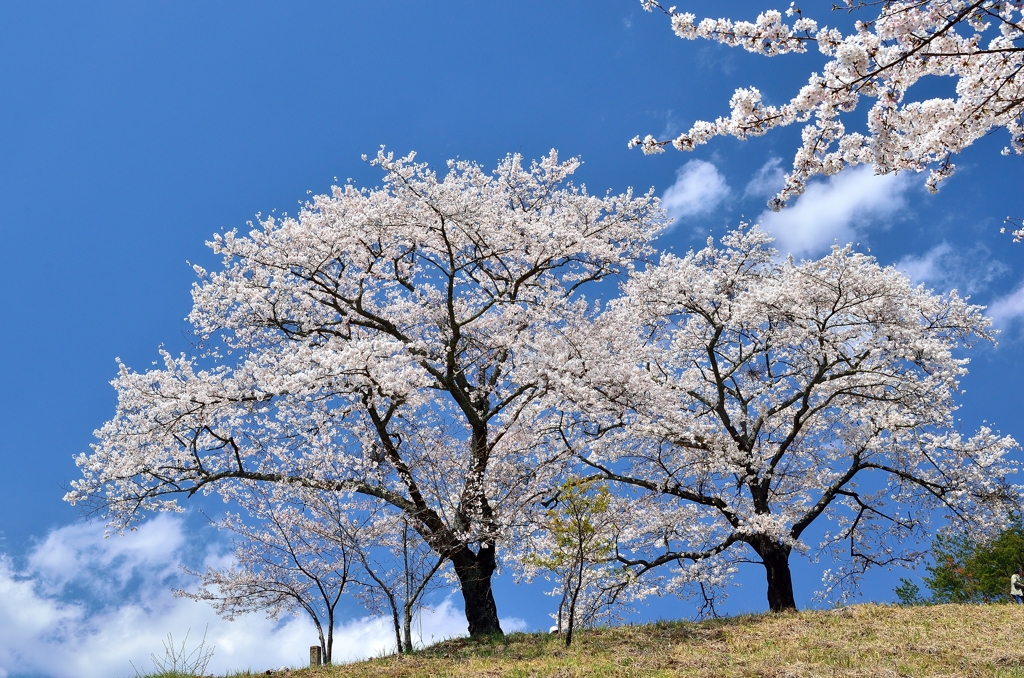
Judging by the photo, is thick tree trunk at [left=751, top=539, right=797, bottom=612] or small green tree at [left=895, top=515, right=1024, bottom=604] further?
small green tree at [left=895, top=515, right=1024, bottom=604]

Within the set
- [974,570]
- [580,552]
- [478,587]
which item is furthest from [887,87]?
[974,570]

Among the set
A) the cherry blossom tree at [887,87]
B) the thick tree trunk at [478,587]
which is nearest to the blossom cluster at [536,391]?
A: the thick tree trunk at [478,587]

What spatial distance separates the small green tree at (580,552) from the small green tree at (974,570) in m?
13.8

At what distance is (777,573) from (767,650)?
522 centimetres

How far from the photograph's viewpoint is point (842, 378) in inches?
618

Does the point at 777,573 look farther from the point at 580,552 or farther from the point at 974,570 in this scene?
the point at 974,570

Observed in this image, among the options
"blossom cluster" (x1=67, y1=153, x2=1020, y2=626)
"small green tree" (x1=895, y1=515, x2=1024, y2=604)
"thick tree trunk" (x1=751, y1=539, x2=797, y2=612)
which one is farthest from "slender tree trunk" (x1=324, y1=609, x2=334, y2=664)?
"small green tree" (x1=895, y1=515, x2=1024, y2=604)

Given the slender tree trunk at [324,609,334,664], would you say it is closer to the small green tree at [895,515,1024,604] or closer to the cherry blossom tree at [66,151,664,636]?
the cherry blossom tree at [66,151,664,636]

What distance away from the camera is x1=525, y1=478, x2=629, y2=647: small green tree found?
37.9 feet

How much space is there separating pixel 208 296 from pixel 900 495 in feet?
50.6

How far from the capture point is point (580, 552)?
35.7 ft

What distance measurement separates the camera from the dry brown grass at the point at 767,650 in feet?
29.0

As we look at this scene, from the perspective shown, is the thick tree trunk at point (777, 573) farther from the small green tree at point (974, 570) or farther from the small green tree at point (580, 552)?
the small green tree at point (974, 570)

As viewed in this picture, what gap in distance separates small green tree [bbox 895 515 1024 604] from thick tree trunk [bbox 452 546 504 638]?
16.7 meters
